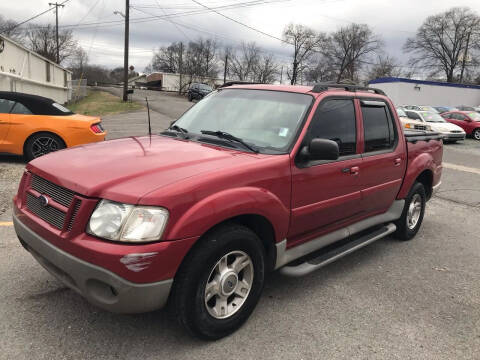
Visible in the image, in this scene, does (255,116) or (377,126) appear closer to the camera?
(255,116)

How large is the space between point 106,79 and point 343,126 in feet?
270

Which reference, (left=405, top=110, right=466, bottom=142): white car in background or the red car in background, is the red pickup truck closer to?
(left=405, top=110, right=466, bottom=142): white car in background

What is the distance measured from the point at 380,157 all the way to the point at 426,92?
42477 mm

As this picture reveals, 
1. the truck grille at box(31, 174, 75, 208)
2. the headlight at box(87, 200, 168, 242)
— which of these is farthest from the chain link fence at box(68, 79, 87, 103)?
the headlight at box(87, 200, 168, 242)

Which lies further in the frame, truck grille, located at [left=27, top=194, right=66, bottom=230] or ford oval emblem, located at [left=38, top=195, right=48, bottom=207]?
ford oval emblem, located at [left=38, top=195, right=48, bottom=207]

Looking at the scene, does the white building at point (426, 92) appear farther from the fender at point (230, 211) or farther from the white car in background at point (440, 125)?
the fender at point (230, 211)

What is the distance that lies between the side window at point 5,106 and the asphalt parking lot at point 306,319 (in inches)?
163

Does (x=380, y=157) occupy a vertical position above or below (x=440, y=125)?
below

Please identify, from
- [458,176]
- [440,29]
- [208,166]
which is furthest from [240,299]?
[440,29]

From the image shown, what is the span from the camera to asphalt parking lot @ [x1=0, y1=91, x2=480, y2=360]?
2.78 meters

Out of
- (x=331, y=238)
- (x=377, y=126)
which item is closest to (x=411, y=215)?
(x=377, y=126)

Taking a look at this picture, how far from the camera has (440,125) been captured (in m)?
19.8

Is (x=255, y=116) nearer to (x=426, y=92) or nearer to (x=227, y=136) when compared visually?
(x=227, y=136)

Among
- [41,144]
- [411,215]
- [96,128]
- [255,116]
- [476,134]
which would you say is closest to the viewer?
[255,116]
